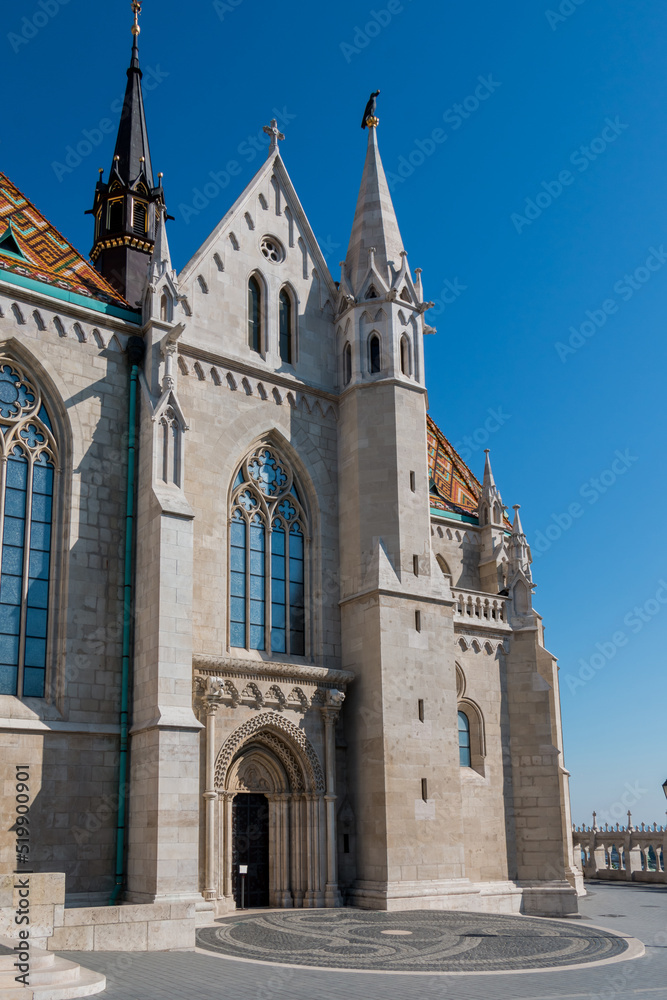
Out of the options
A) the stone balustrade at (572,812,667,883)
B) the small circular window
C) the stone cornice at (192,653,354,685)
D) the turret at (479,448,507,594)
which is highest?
A: the small circular window

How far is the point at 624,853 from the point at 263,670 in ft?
73.8

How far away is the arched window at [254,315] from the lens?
24.5m

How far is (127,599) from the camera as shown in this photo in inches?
790

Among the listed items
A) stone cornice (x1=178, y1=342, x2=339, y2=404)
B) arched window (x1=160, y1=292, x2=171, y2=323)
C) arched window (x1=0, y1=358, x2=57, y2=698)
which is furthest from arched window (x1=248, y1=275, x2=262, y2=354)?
arched window (x1=0, y1=358, x2=57, y2=698)

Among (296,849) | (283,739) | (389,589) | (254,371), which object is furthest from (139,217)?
(296,849)

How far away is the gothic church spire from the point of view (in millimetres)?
26141

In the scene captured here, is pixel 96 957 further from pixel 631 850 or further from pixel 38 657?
pixel 631 850

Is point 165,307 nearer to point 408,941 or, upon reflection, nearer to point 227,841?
point 227,841

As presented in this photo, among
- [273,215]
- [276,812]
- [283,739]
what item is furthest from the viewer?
[273,215]

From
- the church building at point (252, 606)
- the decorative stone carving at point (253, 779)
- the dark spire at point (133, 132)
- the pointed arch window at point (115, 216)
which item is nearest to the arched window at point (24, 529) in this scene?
the church building at point (252, 606)

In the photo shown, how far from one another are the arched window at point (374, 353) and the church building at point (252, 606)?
0.07 m

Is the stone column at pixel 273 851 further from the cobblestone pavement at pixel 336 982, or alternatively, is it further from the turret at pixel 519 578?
the turret at pixel 519 578

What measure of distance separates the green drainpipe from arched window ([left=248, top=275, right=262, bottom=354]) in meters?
3.55

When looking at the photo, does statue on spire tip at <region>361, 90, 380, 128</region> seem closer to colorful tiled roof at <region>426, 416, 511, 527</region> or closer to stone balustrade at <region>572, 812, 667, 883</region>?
colorful tiled roof at <region>426, 416, 511, 527</region>
